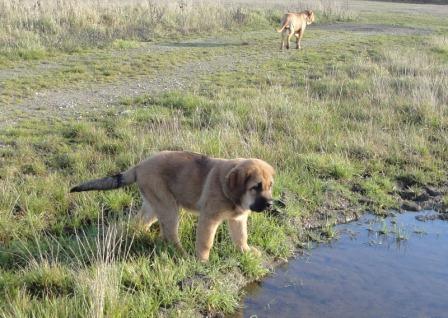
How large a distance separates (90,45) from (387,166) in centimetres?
1124

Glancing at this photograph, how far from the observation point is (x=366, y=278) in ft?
17.7

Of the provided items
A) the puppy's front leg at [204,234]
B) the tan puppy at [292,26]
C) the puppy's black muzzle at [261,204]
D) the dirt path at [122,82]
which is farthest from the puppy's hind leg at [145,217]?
the tan puppy at [292,26]

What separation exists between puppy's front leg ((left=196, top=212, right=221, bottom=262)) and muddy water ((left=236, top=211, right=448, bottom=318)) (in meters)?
0.56

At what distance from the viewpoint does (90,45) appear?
1675 cm

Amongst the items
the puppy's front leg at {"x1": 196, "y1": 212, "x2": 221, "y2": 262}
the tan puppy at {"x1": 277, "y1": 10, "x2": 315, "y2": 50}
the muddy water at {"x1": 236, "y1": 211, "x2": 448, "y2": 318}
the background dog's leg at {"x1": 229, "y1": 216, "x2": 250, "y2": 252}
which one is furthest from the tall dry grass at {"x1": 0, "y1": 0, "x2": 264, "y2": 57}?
the muddy water at {"x1": 236, "y1": 211, "x2": 448, "y2": 318}

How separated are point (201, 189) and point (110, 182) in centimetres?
91

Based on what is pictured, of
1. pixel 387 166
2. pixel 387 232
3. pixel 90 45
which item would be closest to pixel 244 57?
pixel 90 45

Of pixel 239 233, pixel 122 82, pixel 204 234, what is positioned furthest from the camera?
pixel 122 82

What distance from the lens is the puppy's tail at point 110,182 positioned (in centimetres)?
542

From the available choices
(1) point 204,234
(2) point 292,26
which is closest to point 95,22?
(2) point 292,26

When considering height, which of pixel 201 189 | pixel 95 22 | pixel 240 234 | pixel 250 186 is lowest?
pixel 240 234

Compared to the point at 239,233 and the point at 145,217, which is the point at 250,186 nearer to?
the point at 239,233

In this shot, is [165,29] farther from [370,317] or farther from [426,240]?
[370,317]

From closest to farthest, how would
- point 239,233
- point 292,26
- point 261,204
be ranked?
point 261,204 → point 239,233 → point 292,26
